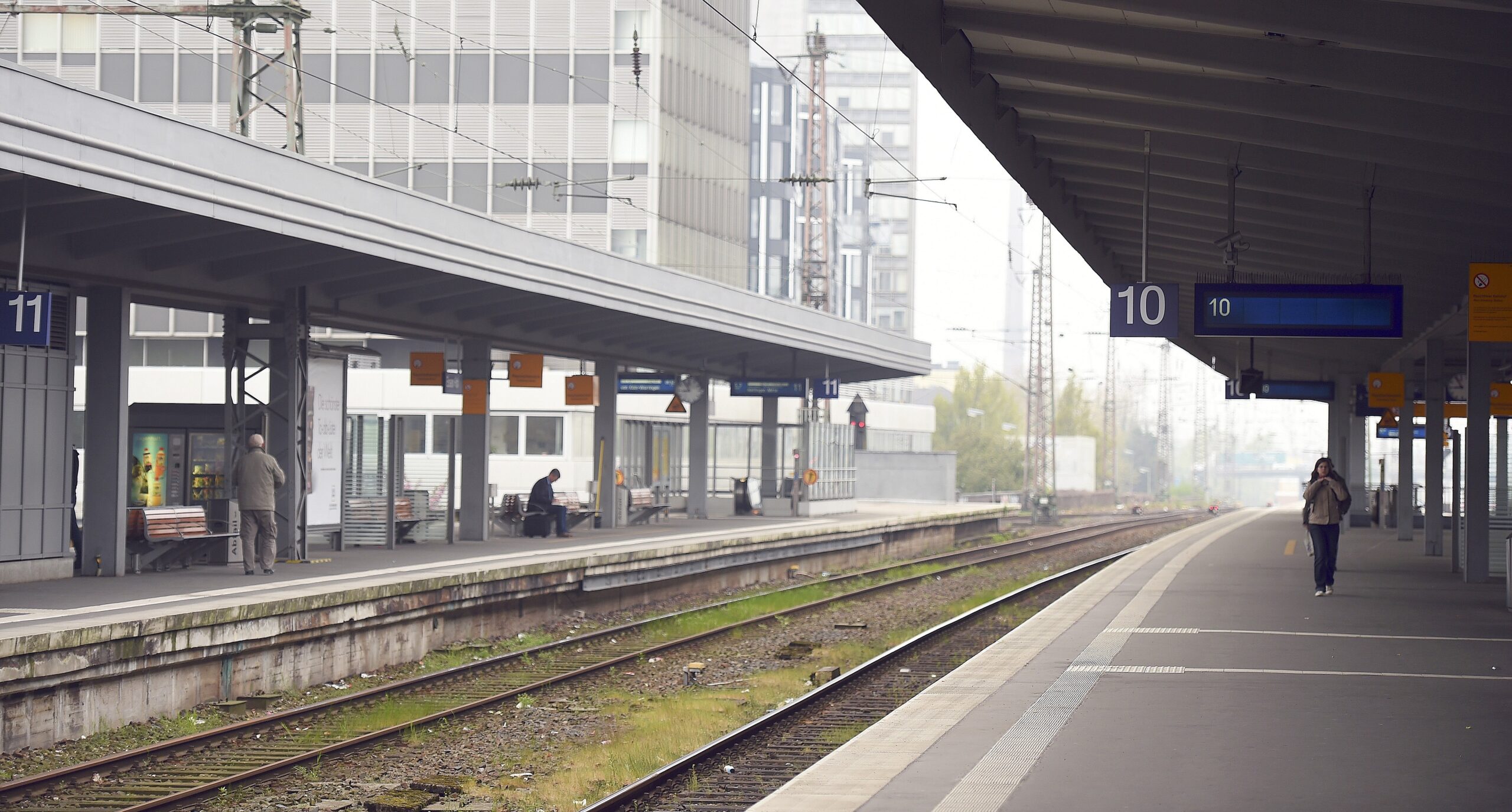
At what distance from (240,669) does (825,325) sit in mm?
20766

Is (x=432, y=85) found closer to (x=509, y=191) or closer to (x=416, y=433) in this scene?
(x=509, y=191)

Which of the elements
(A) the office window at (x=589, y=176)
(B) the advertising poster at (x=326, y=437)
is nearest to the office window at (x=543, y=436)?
(A) the office window at (x=589, y=176)

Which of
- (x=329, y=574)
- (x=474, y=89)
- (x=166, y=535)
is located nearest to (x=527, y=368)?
(x=329, y=574)

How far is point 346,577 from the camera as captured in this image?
1602 centimetres

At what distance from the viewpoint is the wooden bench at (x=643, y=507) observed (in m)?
29.7

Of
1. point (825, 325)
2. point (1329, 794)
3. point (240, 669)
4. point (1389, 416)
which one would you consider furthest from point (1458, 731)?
point (1389, 416)

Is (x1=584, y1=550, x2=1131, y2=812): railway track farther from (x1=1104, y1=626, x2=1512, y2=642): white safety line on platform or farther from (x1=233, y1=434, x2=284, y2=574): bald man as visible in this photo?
(x1=233, y1=434, x2=284, y2=574): bald man

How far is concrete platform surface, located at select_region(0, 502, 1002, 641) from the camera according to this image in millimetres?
12156

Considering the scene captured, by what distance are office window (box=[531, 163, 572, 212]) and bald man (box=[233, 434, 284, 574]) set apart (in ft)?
100

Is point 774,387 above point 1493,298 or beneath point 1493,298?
beneath

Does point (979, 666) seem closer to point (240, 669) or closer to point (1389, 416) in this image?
point (240, 669)

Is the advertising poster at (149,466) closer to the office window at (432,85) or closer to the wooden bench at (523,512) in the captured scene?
the wooden bench at (523,512)

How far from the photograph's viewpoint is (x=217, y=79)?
45500 millimetres

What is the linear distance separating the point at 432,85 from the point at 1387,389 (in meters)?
30.5
